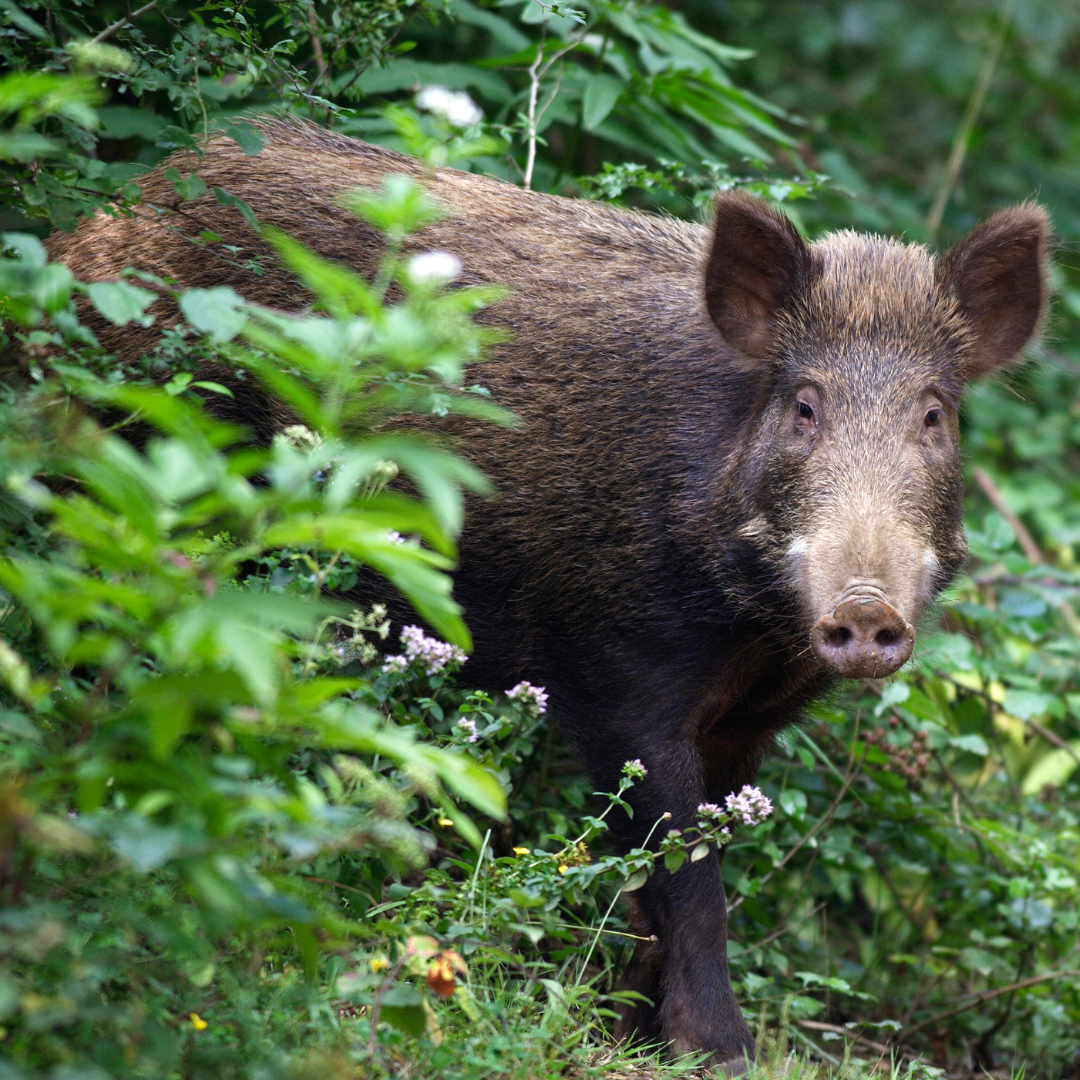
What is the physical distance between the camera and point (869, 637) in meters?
2.99

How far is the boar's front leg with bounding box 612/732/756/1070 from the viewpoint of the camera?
10.8 ft

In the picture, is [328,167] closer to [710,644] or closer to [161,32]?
[161,32]

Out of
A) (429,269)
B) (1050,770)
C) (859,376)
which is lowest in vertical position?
(1050,770)

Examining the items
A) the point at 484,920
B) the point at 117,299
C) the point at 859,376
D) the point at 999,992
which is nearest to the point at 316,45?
the point at 859,376

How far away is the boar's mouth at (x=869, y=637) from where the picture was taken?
2982mm

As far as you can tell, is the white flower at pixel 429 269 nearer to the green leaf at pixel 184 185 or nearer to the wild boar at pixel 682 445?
the green leaf at pixel 184 185

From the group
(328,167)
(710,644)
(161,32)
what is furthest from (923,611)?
(161,32)

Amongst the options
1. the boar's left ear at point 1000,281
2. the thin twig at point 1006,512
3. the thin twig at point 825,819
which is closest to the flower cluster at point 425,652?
the thin twig at point 825,819

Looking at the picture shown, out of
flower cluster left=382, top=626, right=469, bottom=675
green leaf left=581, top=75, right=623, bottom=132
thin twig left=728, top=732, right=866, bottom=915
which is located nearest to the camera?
flower cluster left=382, top=626, right=469, bottom=675

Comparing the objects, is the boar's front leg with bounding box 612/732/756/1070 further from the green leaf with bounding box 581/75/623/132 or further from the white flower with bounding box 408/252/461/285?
the green leaf with bounding box 581/75/623/132

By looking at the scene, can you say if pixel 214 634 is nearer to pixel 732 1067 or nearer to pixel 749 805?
pixel 749 805

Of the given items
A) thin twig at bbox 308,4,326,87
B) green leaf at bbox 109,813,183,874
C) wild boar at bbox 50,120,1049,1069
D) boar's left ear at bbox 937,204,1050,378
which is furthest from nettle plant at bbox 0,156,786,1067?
boar's left ear at bbox 937,204,1050,378

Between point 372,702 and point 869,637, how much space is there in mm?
1162

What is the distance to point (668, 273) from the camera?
407 cm
